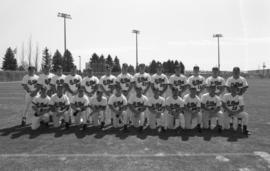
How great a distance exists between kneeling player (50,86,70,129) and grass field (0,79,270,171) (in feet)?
1.22

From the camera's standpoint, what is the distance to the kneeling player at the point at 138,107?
23.5 feet

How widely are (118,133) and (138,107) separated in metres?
1.13

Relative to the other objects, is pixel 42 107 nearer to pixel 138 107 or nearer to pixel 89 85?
pixel 89 85

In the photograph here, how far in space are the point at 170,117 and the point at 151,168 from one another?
2.94 meters

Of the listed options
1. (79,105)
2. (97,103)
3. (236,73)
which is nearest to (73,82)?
(79,105)

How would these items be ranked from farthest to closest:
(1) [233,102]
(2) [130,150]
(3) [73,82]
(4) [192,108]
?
1. (3) [73,82]
2. (4) [192,108]
3. (1) [233,102]
4. (2) [130,150]

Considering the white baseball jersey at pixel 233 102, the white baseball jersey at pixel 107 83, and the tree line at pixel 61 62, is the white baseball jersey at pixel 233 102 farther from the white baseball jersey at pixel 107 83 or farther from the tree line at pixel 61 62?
the tree line at pixel 61 62

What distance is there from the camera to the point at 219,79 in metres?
7.61

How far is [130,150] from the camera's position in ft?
17.0

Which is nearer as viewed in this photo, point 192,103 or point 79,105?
point 192,103

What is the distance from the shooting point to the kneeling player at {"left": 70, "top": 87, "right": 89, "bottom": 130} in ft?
24.2

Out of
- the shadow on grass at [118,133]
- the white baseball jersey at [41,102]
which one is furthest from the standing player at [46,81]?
the shadow on grass at [118,133]

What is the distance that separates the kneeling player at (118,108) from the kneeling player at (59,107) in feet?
4.79

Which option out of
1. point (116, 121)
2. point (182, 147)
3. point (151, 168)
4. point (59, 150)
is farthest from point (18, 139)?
point (182, 147)
